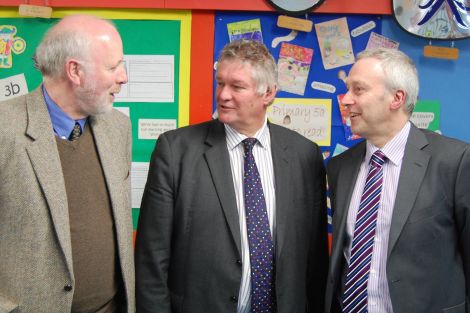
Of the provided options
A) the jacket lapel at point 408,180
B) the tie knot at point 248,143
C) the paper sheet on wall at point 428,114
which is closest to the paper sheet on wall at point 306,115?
the paper sheet on wall at point 428,114

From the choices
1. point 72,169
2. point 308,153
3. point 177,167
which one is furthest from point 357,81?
point 72,169

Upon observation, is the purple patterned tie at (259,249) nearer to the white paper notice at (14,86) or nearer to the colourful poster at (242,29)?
the colourful poster at (242,29)

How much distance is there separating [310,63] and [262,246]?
113 centimetres

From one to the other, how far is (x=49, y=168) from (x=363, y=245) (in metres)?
1.06

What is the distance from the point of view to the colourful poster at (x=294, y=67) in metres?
2.46

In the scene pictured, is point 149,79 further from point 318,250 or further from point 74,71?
point 318,250

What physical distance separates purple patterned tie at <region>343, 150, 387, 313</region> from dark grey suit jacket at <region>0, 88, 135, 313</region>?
928mm

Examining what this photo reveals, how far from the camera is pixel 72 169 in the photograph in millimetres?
1516

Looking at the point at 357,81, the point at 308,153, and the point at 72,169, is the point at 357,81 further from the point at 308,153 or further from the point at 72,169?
the point at 72,169

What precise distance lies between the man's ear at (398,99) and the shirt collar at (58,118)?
111cm

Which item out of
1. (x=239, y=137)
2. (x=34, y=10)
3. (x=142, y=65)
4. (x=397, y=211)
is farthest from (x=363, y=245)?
(x=34, y=10)

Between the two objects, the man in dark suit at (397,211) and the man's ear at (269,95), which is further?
Result: the man's ear at (269,95)

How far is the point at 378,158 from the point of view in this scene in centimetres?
173

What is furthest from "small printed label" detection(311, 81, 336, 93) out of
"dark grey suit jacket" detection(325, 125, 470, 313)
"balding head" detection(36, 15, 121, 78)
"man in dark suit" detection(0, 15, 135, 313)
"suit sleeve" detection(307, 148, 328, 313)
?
"balding head" detection(36, 15, 121, 78)
